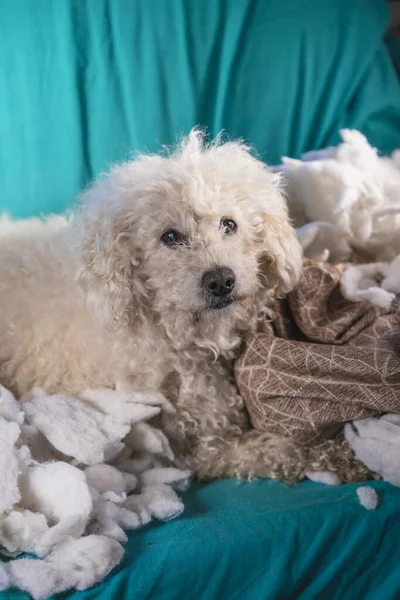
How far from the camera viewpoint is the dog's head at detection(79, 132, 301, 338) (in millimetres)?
1305

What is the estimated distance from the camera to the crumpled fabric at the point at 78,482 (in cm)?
105

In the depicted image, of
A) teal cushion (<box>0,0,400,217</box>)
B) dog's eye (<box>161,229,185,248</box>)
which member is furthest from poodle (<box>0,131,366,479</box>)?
teal cushion (<box>0,0,400,217</box>)

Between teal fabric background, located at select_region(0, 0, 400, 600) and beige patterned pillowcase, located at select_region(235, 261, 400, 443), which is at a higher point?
teal fabric background, located at select_region(0, 0, 400, 600)

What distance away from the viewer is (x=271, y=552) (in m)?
1.18

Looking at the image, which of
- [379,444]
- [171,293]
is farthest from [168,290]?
[379,444]

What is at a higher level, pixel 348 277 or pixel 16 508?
pixel 348 277

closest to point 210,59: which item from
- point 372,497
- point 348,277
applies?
point 348,277

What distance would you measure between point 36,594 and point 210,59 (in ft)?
4.87

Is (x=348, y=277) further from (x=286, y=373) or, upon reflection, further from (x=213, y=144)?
(x=213, y=144)

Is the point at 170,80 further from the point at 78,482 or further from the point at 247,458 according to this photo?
the point at 78,482

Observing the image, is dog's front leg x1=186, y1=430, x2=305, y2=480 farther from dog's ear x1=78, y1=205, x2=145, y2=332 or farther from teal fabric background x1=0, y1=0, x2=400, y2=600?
teal fabric background x1=0, y1=0, x2=400, y2=600

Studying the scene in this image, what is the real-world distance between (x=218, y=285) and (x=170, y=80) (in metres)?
0.84

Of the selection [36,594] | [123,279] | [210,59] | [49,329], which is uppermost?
[210,59]

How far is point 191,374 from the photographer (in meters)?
1.47
